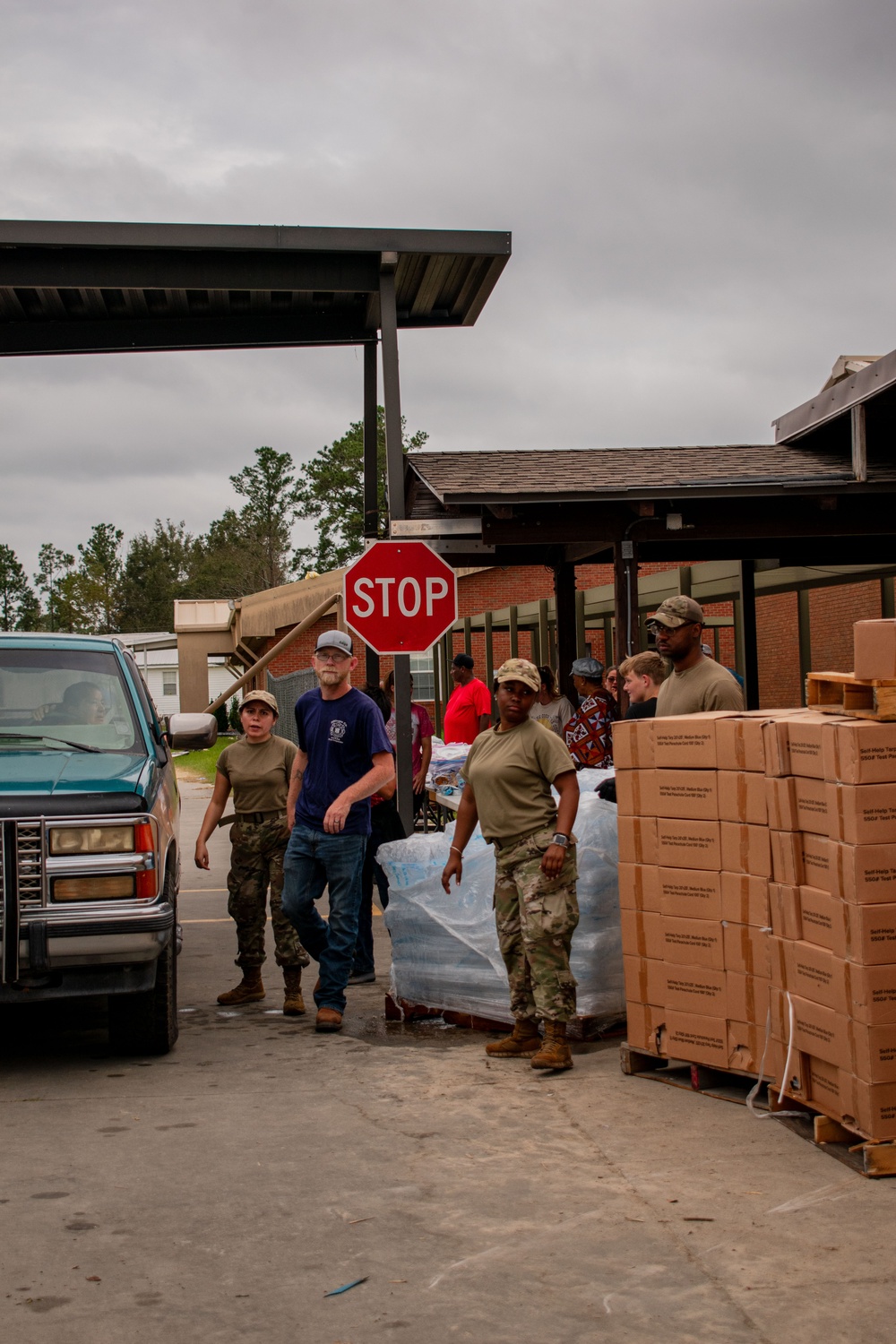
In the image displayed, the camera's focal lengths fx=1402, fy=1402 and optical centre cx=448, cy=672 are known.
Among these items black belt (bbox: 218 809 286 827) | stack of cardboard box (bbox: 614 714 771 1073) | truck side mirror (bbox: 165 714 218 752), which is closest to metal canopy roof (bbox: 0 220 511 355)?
truck side mirror (bbox: 165 714 218 752)

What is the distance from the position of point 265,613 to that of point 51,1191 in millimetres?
25188

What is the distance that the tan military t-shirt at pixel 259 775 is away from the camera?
319 inches

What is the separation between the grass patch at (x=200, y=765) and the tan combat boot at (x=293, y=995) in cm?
2049

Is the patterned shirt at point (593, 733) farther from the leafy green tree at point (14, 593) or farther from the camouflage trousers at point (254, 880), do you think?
the leafy green tree at point (14, 593)

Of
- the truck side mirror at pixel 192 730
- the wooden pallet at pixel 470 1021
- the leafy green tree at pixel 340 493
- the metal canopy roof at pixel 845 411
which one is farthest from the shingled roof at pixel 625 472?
the leafy green tree at pixel 340 493

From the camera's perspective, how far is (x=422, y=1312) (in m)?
3.67

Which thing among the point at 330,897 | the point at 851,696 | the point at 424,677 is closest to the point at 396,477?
the point at 330,897

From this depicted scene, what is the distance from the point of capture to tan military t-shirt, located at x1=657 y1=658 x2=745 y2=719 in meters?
6.41

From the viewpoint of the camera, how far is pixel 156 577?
372ft

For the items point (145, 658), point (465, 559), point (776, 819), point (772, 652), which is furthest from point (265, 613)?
point (145, 658)

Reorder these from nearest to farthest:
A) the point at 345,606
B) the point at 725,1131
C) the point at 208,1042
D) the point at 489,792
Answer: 1. the point at 725,1131
2. the point at 489,792
3. the point at 208,1042
4. the point at 345,606

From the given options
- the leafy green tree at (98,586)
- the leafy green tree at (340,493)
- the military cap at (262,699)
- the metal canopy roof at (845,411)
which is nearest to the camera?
the military cap at (262,699)

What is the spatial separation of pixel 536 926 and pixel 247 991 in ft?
7.95

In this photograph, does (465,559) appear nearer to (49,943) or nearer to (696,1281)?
(49,943)
